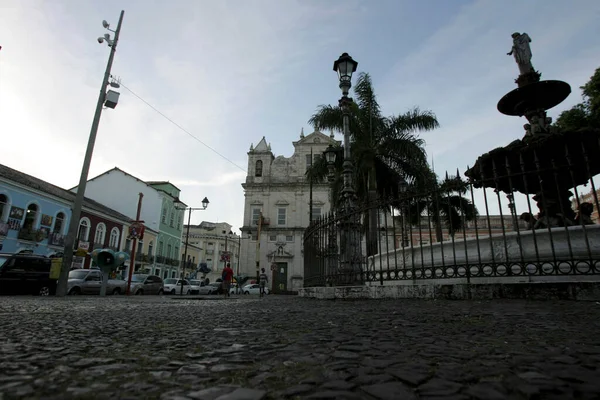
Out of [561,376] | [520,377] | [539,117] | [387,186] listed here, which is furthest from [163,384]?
[387,186]

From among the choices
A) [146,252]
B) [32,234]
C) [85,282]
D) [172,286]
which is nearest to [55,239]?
[32,234]

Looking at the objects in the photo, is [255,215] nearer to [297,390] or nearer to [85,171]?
[85,171]

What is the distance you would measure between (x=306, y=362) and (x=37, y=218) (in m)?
28.0

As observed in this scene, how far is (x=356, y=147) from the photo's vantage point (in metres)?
17.7

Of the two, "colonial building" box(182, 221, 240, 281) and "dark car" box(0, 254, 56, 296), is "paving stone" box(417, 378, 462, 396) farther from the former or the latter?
"colonial building" box(182, 221, 240, 281)

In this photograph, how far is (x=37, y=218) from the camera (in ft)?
76.8

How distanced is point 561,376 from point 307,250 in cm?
903

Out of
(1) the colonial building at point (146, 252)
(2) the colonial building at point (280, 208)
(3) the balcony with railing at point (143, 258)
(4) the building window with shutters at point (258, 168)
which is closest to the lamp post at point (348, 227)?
(2) the colonial building at point (280, 208)

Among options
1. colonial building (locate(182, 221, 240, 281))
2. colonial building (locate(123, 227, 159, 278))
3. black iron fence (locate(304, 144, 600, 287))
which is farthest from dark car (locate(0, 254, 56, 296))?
colonial building (locate(182, 221, 240, 281))

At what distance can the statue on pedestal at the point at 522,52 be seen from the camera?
8.06m

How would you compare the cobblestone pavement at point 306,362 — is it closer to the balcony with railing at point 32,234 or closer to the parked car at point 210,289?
the balcony with railing at point 32,234

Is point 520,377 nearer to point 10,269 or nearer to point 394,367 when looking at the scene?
point 394,367

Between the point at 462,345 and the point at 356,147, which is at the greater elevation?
the point at 356,147

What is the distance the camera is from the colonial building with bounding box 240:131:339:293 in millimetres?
38438
